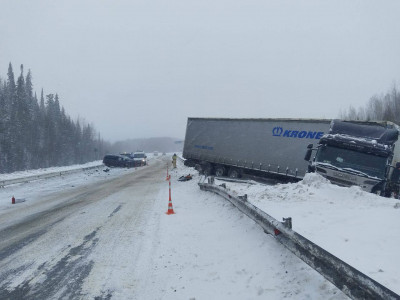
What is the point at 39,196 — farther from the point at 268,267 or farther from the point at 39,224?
the point at 268,267

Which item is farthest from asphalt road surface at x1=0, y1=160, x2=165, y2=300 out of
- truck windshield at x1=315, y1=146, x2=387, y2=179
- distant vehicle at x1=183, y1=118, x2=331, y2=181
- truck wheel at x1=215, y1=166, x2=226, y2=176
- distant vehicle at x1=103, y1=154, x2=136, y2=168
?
distant vehicle at x1=103, y1=154, x2=136, y2=168

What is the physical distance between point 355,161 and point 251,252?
8.17m

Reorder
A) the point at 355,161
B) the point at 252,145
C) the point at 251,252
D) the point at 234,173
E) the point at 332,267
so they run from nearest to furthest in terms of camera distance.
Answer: the point at 332,267, the point at 251,252, the point at 355,161, the point at 252,145, the point at 234,173

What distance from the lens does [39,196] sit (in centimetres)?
1600

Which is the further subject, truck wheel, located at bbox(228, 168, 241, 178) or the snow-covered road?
truck wheel, located at bbox(228, 168, 241, 178)

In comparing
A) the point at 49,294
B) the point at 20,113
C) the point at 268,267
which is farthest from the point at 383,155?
the point at 20,113

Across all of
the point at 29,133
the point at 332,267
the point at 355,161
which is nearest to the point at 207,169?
the point at 355,161

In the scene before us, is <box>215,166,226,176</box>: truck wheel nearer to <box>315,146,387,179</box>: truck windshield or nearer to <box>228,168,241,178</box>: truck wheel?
<box>228,168,241,178</box>: truck wheel

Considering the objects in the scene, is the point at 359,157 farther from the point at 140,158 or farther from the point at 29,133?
the point at 29,133

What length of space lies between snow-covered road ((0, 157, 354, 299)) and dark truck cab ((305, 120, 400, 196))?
16.2 ft

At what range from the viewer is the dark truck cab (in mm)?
11633

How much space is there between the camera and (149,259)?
6.04 m

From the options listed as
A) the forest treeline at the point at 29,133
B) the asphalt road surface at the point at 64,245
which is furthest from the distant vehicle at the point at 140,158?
the asphalt road surface at the point at 64,245

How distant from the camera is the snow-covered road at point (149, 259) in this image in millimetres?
4539
